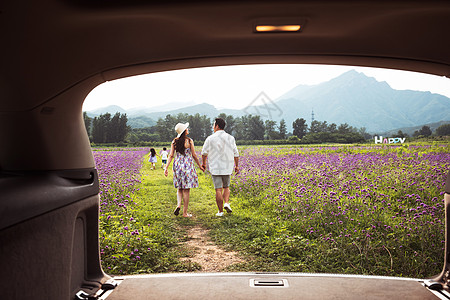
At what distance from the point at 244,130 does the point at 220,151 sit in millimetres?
1402

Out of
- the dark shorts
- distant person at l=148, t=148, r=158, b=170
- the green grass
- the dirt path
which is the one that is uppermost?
distant person at l=148, t=148, r=158, b=170

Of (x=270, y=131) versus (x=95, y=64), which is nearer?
(x=95, y=64)

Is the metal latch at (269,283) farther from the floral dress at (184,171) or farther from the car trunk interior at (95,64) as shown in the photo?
the floral dress at (184,171)

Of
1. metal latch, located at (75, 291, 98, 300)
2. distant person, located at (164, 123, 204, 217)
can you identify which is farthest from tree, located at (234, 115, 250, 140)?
metal latch, located at (75, 291, 98, 300)

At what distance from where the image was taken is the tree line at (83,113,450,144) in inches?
241

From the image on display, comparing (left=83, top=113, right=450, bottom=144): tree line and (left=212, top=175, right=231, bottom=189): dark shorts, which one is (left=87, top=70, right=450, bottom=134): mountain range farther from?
(left=212, top=175, right=231, bottom=189): dark shorts

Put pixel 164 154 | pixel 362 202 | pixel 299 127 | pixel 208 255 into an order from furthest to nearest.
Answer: pixel 164 154
pixel 299 127
pixel 208 255
pixel 362 202

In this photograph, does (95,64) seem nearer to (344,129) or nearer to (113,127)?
(113,127)

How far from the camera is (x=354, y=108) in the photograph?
6.95 metres

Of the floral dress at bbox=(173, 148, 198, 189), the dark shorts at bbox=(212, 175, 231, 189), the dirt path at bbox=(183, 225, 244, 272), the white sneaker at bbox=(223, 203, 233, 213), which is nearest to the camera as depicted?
the dirt path at bbox=(183, 225, 244, 272)

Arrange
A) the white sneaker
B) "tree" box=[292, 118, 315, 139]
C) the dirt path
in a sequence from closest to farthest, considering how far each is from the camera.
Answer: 1. the dirt path
2. the white sneaker
3. "tree" box=[292, 118, 315, 139]

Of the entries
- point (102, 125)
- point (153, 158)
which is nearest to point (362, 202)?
point (102, 125)

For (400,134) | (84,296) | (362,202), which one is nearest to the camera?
(84,296)

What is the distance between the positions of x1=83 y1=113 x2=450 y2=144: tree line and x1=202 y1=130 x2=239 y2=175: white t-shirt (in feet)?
1.04
